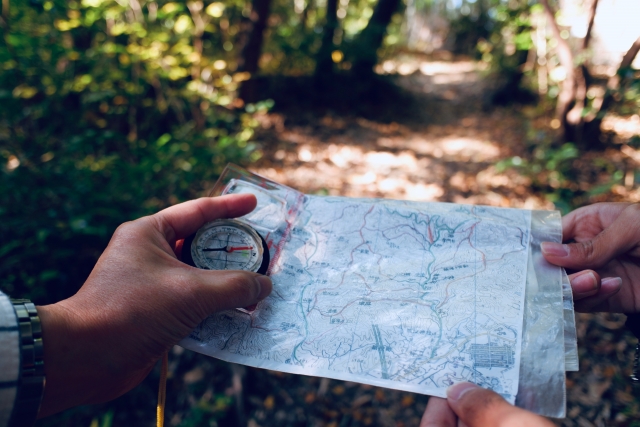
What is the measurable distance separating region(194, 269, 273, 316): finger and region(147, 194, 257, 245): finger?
11.1 inches

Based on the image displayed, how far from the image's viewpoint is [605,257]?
1.45 metres

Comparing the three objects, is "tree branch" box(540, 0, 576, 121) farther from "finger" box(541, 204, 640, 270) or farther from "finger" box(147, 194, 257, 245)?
"finger" box(147, 194, 257, 245)

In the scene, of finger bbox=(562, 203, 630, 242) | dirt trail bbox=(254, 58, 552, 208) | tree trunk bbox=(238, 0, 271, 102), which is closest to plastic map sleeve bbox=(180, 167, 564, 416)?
finger bbox=(562, 203, 630, 242)

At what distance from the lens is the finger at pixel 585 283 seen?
1379 millimetres

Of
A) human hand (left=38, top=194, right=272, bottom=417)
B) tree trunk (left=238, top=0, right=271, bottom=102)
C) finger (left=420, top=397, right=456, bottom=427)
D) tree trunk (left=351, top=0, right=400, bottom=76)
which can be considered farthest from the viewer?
tree trunk (left=351, top=0, right=400, bottom=76)

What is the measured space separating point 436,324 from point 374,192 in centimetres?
349

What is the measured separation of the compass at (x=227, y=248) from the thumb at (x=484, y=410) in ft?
2.58

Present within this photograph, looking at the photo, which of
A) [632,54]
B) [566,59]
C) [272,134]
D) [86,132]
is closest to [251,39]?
[272,134]

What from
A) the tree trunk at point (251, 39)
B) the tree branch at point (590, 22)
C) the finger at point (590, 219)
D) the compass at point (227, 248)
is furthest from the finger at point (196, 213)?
the tree branch at point (590, 22)

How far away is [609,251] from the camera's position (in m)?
1.45

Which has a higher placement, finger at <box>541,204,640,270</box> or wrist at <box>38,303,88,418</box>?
finger at <box>541,204,640,270</box>

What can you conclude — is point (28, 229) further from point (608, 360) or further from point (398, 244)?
point (608, 360)

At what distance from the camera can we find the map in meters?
1.25

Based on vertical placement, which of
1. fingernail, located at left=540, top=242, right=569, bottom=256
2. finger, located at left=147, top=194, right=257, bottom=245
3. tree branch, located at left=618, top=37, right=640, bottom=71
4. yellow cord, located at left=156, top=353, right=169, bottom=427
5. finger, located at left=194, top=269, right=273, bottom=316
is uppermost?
tree branch, located at left=618, top=37, right=640, bottom=71
